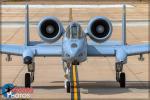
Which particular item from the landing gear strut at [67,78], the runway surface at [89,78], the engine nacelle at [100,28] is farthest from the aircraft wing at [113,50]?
the runway surface at [89,78]

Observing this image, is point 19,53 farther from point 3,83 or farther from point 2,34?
point 2,34

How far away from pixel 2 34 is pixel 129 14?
19546 millimetres

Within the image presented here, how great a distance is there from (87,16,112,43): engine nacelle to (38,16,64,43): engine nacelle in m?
1.08

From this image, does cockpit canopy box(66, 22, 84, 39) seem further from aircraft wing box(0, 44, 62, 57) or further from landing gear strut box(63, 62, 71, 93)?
landing gear strut box(63, 62, 71, 93)

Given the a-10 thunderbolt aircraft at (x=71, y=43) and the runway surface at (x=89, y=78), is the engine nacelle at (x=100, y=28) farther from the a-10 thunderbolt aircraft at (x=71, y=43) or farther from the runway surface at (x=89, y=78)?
the runway surface at (x=89, y=78)

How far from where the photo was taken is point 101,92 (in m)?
18.5

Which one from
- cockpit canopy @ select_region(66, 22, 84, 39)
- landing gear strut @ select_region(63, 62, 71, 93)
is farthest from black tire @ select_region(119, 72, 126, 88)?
cockpit canopy @ select_region(66, 22, 84, 39)

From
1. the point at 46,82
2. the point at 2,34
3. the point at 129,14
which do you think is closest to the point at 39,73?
the point at 46,82

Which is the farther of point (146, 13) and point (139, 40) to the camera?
point (146, 13)

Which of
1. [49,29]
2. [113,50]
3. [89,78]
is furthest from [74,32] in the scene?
[89,78]

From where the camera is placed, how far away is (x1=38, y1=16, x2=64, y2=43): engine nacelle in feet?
64.2

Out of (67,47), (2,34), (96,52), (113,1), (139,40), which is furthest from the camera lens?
(113,1)

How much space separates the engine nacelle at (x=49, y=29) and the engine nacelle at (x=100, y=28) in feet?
3.54

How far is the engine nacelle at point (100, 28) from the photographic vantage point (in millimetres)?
19781
